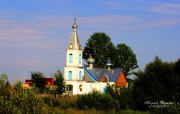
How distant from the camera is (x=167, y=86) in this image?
107 feet

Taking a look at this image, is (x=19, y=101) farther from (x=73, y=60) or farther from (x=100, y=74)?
(x=100, y=74)

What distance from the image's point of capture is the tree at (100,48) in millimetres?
82375

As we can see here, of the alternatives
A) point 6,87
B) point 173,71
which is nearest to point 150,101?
point 173,71

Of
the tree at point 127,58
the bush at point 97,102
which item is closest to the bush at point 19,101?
the bush at point 97,102

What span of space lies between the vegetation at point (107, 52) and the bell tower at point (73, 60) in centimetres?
1951

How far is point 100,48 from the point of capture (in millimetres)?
83125

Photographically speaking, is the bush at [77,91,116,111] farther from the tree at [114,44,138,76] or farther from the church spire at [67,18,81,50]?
the tree at [114,44,138,76]

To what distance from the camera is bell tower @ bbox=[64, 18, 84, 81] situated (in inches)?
2424

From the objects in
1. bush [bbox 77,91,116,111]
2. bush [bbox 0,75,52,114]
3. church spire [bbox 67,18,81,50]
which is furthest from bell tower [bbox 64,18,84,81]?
bush [bbox 0,75,52,114]

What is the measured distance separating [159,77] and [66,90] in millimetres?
29470

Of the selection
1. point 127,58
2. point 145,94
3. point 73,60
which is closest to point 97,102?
point 145,94

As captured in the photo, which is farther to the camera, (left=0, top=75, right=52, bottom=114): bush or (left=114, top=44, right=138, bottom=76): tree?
(left=114, top=44, right=138, bottom=76): tree

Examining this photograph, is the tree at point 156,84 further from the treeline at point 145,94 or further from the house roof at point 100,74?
the house roof at point 100,74

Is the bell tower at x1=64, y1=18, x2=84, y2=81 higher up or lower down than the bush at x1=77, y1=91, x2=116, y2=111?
higher up
